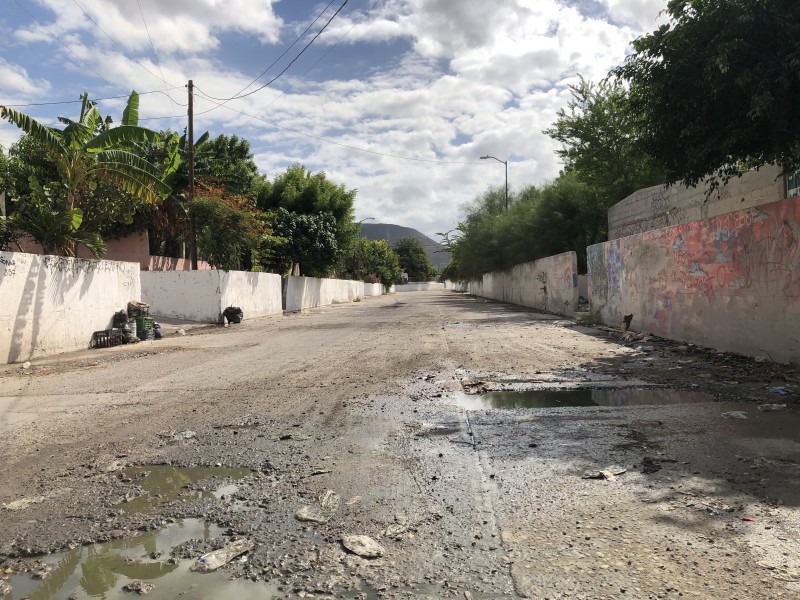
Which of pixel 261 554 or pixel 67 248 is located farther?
pixel 67 248

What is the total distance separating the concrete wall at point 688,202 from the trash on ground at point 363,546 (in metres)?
9.80

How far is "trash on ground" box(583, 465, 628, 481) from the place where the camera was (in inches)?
169

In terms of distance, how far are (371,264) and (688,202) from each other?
217 ft

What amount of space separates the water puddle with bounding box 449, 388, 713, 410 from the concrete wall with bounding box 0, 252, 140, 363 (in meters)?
10.0

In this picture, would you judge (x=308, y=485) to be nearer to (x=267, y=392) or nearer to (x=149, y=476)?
(x=149, y=476)

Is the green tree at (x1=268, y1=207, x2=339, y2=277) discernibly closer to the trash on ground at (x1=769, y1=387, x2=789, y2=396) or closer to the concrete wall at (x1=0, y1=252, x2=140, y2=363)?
the concrete wall at (x1=0, y1=252, x2=140, y2=363)

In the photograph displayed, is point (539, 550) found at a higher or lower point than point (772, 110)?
lower

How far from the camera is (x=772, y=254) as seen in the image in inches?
336

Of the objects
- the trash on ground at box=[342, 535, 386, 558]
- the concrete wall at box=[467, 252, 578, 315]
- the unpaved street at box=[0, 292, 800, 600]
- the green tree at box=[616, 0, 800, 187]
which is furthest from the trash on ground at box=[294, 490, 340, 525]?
the concrete wall at box=[467, 252, 578, 315]

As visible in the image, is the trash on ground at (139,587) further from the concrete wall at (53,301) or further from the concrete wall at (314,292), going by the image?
the concrete wall at (314,292)

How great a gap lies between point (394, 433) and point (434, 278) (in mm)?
163953

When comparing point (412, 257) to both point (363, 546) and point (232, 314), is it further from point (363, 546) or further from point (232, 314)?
point (363, 546)

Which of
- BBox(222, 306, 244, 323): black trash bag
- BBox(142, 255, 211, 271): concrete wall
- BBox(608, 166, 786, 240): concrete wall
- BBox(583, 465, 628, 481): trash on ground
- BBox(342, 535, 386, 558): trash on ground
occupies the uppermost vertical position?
BBox(608, 166, 786, 240): concrete wall

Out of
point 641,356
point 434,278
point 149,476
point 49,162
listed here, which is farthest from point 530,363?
point 434,278
